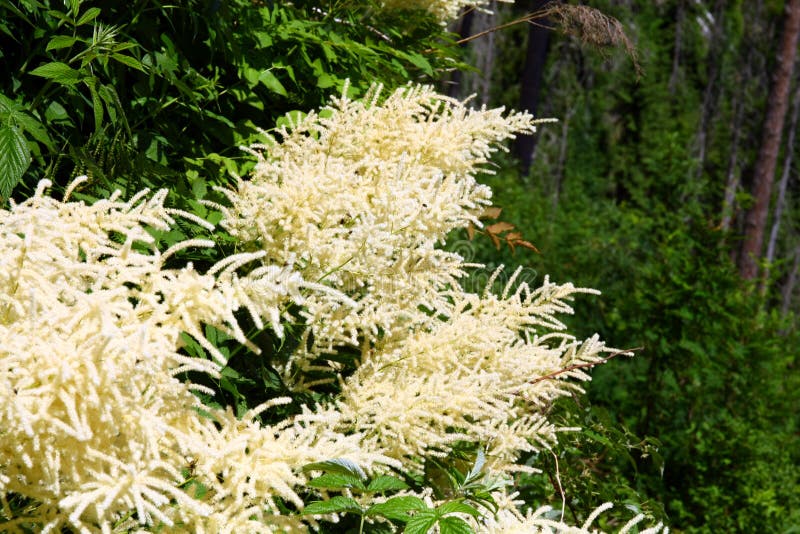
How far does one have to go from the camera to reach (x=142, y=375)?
97 centimetres

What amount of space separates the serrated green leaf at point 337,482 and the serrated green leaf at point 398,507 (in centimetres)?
4

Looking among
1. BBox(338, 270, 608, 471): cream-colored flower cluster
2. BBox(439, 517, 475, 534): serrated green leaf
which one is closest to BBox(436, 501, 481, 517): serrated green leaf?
BBox(439, 517, 475, 534): serrated green leaf

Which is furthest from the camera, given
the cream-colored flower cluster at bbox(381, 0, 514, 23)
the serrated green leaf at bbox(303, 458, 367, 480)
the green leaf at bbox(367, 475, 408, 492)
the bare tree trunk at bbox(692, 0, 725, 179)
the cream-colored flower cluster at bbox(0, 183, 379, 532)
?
the bare tree trunk at bbox(692, 0, 725, 179)

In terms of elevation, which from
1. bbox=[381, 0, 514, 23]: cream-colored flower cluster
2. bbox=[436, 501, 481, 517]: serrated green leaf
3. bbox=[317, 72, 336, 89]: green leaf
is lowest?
bbox=[436, 501, 481, 517]: serrated green leaf

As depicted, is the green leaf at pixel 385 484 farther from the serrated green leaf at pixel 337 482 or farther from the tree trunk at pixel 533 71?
the tree trunk at pixel 533 71

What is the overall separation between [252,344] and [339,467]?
11.4 inches

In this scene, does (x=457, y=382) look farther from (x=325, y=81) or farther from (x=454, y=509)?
(x=325, y=81)

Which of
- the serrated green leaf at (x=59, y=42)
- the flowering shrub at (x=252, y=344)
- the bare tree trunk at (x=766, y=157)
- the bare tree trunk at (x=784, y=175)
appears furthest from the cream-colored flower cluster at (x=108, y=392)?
the bare tree trunk at (x=784, y=175)

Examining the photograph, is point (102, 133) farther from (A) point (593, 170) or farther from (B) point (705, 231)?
(A) point (593, 170)

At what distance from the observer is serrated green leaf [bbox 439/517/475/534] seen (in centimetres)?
118

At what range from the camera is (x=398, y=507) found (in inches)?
49.0

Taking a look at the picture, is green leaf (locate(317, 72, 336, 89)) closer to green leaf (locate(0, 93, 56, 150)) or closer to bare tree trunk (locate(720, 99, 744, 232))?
green leaf (locate(0, 93, 56, 150))

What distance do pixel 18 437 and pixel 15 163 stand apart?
0.61 meters

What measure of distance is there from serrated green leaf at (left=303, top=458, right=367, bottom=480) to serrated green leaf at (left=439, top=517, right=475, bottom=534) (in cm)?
14
